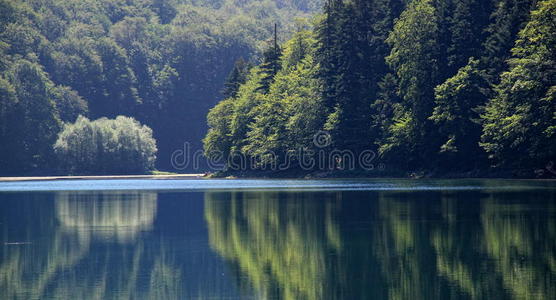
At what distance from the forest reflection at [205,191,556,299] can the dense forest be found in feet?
74.6

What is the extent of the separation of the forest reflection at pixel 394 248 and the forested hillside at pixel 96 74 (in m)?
106

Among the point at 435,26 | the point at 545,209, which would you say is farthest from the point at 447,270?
the point at 435,26

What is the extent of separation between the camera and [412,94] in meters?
83.1

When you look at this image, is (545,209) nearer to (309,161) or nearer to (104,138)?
(309,161)

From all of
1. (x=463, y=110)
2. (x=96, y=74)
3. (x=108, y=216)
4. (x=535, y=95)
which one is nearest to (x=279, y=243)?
(x=108, y=216)

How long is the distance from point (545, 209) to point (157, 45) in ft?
544

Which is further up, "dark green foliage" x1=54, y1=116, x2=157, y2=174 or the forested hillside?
the forested hillside

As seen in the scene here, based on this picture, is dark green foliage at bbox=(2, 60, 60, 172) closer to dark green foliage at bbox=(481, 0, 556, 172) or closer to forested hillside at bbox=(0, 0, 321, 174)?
forested hillside at bbox=(0, 0, 321, 174)

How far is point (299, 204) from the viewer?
44.7 metres

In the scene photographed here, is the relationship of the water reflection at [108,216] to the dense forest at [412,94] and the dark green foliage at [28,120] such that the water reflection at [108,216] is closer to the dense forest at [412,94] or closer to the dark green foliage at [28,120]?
the dense forest at [412,94]

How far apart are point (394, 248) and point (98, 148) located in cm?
11368

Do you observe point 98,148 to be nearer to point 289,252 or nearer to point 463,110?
point 463,110

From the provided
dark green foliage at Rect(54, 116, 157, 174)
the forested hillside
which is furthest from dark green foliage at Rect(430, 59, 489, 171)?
the forested hillside

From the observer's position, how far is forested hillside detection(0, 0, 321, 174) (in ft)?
481
